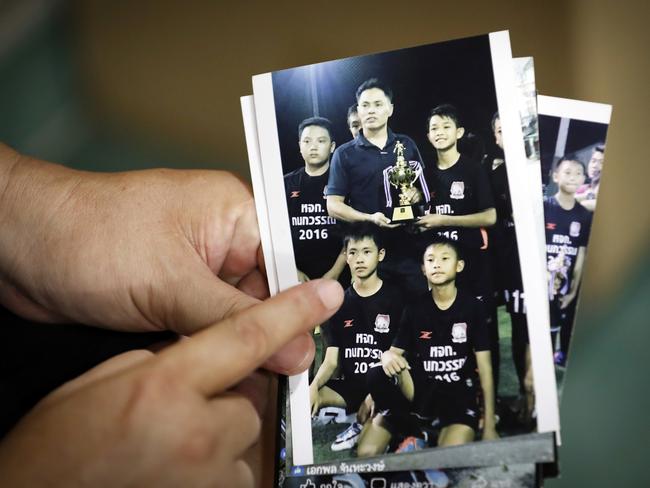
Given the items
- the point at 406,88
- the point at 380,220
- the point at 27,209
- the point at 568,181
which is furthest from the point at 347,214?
the point at 27,209

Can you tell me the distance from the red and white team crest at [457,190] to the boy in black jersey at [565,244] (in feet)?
0.33

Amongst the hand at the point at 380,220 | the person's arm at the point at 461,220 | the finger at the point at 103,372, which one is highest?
the hand at the point at 380,220

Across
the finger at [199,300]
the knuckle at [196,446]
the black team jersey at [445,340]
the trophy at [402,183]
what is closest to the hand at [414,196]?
the trophy at [402,183]

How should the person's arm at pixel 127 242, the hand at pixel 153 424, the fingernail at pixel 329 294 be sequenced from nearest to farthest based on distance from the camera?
1. the hand at pixel 153 424
2. the fingernail at pixel 329 294
3. the person's arm at pixel 127 242

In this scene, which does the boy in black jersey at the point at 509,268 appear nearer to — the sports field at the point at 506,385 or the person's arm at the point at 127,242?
the sports field at the point at 506,385

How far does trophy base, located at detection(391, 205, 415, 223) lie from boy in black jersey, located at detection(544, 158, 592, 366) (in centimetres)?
16

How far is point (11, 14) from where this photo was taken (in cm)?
120

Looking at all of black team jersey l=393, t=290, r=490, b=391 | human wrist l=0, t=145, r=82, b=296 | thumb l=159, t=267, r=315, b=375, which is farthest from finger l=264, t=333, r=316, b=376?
human wrist l=0, t=145, r=82, b=296

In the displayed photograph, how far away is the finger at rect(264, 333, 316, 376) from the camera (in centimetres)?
62

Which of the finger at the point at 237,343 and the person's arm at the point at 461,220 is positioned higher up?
the person's arm at the point at 461,220

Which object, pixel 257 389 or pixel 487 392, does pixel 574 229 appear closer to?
pixel 487 392

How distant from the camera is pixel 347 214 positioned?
67 centimetres

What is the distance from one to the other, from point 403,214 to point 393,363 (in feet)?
0.56

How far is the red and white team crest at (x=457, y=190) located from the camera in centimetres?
65
